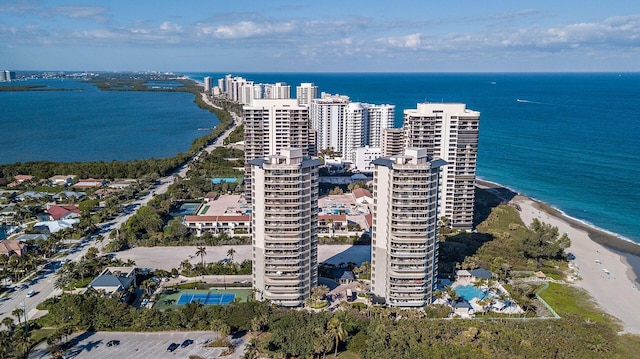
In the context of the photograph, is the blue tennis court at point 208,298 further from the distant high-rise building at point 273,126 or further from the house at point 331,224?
the distant high-rise building at point 273,126

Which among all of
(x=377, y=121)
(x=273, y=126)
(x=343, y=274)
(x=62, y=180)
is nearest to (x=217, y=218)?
(x=273, y=126)

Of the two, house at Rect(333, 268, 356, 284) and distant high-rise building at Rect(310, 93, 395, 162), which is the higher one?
distant high-rise building at Rect(310, 93, 395, 162)

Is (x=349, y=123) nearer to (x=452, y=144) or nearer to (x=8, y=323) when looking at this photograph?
(x=452, y=144)

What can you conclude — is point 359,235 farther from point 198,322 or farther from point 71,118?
point 71,118

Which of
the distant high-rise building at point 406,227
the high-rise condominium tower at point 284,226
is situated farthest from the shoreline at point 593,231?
the high-rise condominium tower at point 284,226

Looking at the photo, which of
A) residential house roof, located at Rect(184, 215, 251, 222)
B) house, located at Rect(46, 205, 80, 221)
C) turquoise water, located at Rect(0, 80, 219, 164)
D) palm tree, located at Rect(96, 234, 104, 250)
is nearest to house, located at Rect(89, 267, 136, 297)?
palm tree, located at Rect(96, 234, 104, 250)

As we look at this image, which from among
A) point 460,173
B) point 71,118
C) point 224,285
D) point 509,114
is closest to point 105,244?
point 224,285

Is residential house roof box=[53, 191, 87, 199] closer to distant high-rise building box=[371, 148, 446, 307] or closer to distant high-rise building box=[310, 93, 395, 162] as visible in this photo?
distant high-rise building box=[310, 93, 395, 162]
